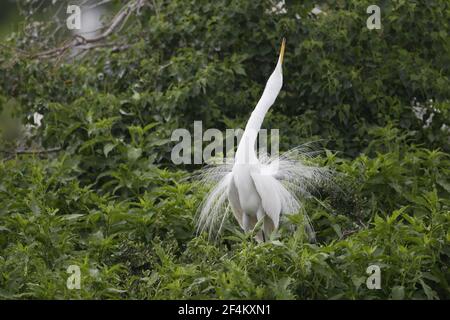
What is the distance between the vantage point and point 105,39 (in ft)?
22.9

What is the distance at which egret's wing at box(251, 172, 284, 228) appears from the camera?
4.45 metres

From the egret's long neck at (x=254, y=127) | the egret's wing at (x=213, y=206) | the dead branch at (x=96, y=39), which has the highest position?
the dead branch at (x=96, y=39)

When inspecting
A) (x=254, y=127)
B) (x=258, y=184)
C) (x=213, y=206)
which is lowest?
(x=213, y=206)

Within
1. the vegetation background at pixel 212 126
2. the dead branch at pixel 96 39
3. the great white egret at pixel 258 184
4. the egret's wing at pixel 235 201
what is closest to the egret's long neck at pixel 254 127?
the great white egret at pixel 258 184

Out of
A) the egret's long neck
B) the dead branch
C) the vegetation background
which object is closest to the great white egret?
the egret's long neck

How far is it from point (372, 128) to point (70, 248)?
2.29 meters

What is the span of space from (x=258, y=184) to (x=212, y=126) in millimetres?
1508

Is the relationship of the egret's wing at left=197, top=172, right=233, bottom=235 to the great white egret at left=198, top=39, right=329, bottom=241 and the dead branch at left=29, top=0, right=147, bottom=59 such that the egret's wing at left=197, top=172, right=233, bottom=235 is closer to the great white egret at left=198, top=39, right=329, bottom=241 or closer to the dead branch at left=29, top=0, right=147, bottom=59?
the great white egret at left=198, top=39, right=329, bottom=241

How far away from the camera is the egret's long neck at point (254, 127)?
14.5 ft

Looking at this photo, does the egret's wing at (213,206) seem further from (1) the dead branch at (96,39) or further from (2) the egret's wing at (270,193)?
(1) the dead branch at (96,39)

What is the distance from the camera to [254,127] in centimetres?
448

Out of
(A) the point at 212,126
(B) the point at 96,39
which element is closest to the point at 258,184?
(A) the point at 212,126

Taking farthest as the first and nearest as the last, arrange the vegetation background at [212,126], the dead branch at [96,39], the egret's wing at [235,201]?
the dead branch at [96,39] < the egret's wing at [235,201] < the vegetation background at [212,126]

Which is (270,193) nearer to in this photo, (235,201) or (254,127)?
(235,201)
